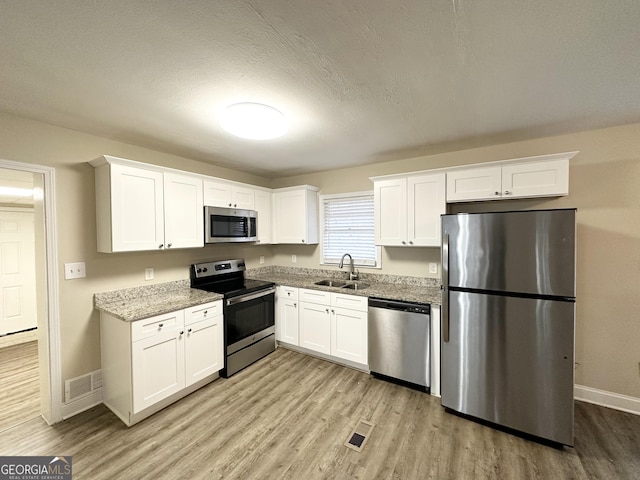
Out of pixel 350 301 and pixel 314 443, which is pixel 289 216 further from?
pixel 314 443

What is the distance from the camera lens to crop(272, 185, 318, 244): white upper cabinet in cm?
382

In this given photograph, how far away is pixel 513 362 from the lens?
6.71ft

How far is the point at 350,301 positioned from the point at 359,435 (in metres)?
1.27

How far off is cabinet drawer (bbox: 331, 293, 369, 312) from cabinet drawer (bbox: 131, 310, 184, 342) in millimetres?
1626

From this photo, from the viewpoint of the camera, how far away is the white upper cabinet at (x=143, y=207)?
7.66ft

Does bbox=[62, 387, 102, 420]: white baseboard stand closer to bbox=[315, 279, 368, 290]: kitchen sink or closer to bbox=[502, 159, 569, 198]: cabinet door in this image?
bbox=[315, 279, 368, 290]: kitchen sink

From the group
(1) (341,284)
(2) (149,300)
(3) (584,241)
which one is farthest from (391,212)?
(2) (149,300)

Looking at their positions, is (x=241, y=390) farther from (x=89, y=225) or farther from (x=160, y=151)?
(x=160, y=151)

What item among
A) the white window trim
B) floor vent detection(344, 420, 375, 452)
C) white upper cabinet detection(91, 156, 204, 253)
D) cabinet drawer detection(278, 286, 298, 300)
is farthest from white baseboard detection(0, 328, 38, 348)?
floor vent detection(344, 420, 375, 452)

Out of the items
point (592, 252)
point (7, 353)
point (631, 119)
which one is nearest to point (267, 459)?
point (592, 252)

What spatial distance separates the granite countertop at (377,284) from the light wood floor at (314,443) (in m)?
0.96

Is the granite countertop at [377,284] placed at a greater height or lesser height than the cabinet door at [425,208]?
lesser

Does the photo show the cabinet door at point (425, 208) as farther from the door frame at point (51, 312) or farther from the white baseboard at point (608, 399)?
the door frame at point (51, 312)

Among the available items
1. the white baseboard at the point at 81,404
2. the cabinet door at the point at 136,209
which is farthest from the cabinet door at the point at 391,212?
the white baseboard at the point at 81,404
